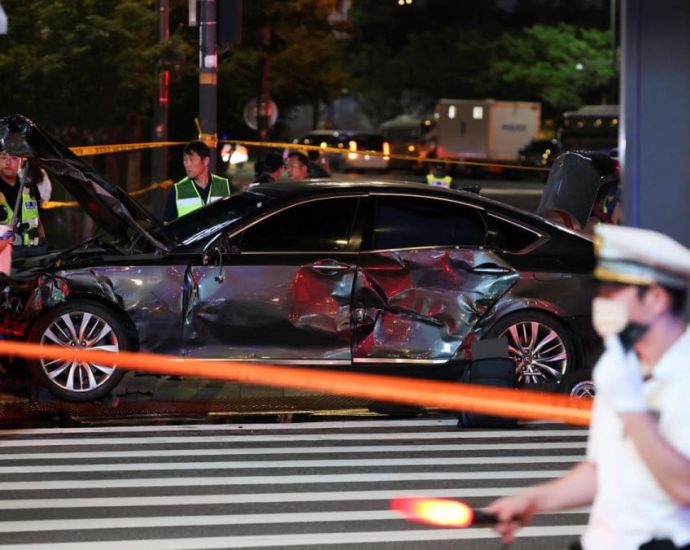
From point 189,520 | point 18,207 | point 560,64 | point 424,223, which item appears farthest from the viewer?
point 560,64

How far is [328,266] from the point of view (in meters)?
10.0

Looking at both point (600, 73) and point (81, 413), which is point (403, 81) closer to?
point (600, 73)

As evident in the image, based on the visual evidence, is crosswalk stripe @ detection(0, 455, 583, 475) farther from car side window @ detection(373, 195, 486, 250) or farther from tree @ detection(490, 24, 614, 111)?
tree @ detection(490, 24, 614, 111)

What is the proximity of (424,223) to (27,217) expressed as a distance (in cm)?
342

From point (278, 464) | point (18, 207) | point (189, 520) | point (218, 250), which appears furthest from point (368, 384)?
point (18, 207)

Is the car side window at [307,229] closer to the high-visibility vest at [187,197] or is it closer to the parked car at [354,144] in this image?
the high-visibility vest at [187,197]

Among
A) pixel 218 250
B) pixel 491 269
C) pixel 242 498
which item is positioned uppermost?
pixel 218 250

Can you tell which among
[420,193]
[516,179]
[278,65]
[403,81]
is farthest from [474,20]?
[420,193]

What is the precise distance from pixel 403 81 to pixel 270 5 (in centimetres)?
4804

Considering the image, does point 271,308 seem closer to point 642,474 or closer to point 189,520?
point 189,520

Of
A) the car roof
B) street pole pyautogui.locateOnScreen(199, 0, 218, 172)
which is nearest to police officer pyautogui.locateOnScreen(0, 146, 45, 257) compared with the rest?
the car roof

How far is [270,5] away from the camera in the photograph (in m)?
33.1

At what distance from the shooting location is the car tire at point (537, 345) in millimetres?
10188

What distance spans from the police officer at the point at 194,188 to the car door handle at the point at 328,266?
8.02ft
